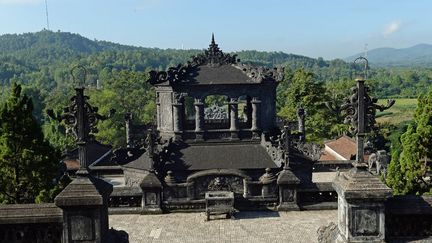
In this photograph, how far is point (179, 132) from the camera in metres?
25.0

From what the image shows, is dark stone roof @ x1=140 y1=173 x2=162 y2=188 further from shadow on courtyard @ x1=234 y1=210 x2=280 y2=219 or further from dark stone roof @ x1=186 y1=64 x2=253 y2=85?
dark stone roof @ x1=186 y1=64 x2=253 y2=85

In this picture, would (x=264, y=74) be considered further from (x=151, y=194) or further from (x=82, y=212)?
(x=82, y=212)

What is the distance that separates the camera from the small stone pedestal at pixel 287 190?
1897cm

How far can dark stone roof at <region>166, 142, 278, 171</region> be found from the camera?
23266mm

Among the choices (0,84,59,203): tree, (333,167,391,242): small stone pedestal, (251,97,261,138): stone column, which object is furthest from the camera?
(251,97,261,138): stone column

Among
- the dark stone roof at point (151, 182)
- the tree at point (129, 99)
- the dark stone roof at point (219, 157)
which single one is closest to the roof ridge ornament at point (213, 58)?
the dark stone roof at point (219, 157)

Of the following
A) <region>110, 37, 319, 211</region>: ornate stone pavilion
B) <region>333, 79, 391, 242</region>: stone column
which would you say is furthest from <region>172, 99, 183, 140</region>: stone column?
<region>333, 79, 391, 242</region>: stone column

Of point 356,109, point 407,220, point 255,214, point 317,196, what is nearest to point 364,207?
point 407,220

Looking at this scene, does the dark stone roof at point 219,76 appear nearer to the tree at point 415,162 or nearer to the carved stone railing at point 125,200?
the carved stone railing at point 125,200

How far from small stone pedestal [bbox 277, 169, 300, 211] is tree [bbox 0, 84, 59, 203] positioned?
875 centimetres

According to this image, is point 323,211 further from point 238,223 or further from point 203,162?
point 203,162

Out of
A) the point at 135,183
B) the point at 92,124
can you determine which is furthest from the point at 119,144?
the point at 92,124

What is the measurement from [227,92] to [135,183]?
262 inches

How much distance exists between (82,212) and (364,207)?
19.3ft
